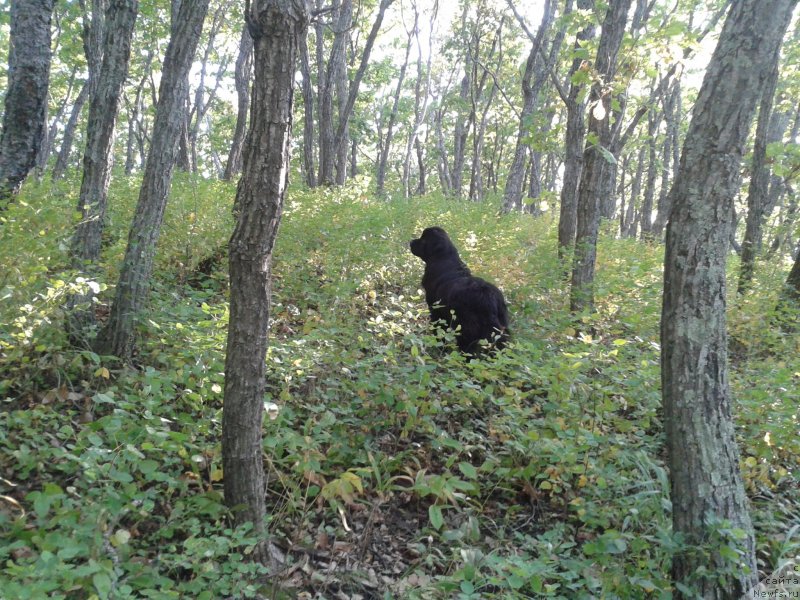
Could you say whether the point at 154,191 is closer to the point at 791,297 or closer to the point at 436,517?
the point at 436,517

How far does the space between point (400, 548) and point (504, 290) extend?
5.17 metres

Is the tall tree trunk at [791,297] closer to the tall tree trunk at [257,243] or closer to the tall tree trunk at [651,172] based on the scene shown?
the tall tree trunk at [257,243]

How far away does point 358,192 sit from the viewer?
11242 mm

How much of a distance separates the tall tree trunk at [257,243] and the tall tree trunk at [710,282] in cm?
210

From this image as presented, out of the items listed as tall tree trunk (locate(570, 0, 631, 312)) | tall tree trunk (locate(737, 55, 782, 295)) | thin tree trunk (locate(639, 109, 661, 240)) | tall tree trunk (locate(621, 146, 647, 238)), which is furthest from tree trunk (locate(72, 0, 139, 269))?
tall tree trunk (locate(621, 146, 647, 238))

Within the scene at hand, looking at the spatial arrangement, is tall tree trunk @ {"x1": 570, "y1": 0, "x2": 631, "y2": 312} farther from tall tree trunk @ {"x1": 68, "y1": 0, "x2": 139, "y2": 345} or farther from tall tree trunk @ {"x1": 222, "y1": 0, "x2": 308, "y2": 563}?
tall tree trunk @ {"x1": 68, "y1": 0, "x2": 139, "y2": 345}

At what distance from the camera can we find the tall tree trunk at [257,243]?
259cm

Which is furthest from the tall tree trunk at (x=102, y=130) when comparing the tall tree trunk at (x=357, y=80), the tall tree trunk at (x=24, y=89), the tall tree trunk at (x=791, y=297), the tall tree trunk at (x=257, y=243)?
the tall tree trunk at (x=357, y=80)

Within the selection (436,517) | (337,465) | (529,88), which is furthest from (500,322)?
(529,88)

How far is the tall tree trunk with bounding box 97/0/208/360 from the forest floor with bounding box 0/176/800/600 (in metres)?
0.20

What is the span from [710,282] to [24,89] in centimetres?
615

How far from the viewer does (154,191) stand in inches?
181

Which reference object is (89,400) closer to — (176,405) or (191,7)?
(176,405)

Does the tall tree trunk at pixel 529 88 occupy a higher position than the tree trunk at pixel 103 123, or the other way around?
the tall tree trunk at pixel 529 88
